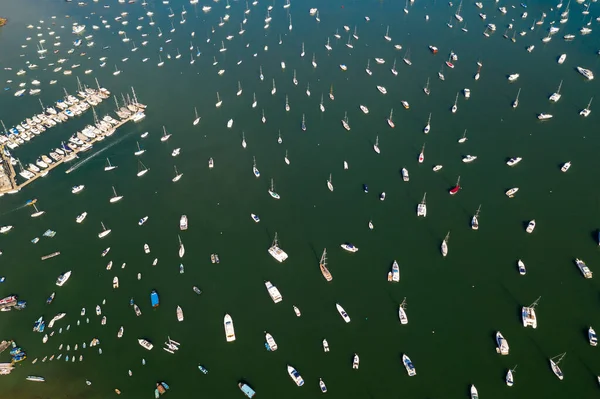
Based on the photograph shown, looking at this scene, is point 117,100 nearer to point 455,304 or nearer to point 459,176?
point 459,176

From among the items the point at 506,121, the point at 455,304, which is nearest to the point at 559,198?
the point at 506,121

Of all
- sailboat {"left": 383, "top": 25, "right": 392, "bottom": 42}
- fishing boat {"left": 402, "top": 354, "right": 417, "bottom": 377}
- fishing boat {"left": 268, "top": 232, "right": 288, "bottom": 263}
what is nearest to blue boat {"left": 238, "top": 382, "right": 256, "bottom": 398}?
fishing boat {"left": 402, "top": 354, "right": 417, "bottom": 377}

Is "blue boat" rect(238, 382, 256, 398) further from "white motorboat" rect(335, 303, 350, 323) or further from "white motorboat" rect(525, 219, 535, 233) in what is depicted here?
"white motorboat" rect(525, 219, 535, 233)

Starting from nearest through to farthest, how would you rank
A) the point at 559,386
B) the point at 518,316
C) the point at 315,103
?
the point at 559,386, the point at 518,316, the point at 315,103

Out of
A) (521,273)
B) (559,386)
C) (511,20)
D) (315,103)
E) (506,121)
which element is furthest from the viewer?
(511,20)

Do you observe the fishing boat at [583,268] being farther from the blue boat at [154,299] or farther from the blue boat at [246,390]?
the blue boat at [154,299]

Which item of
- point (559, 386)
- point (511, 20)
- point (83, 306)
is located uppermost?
point (511, 20)
